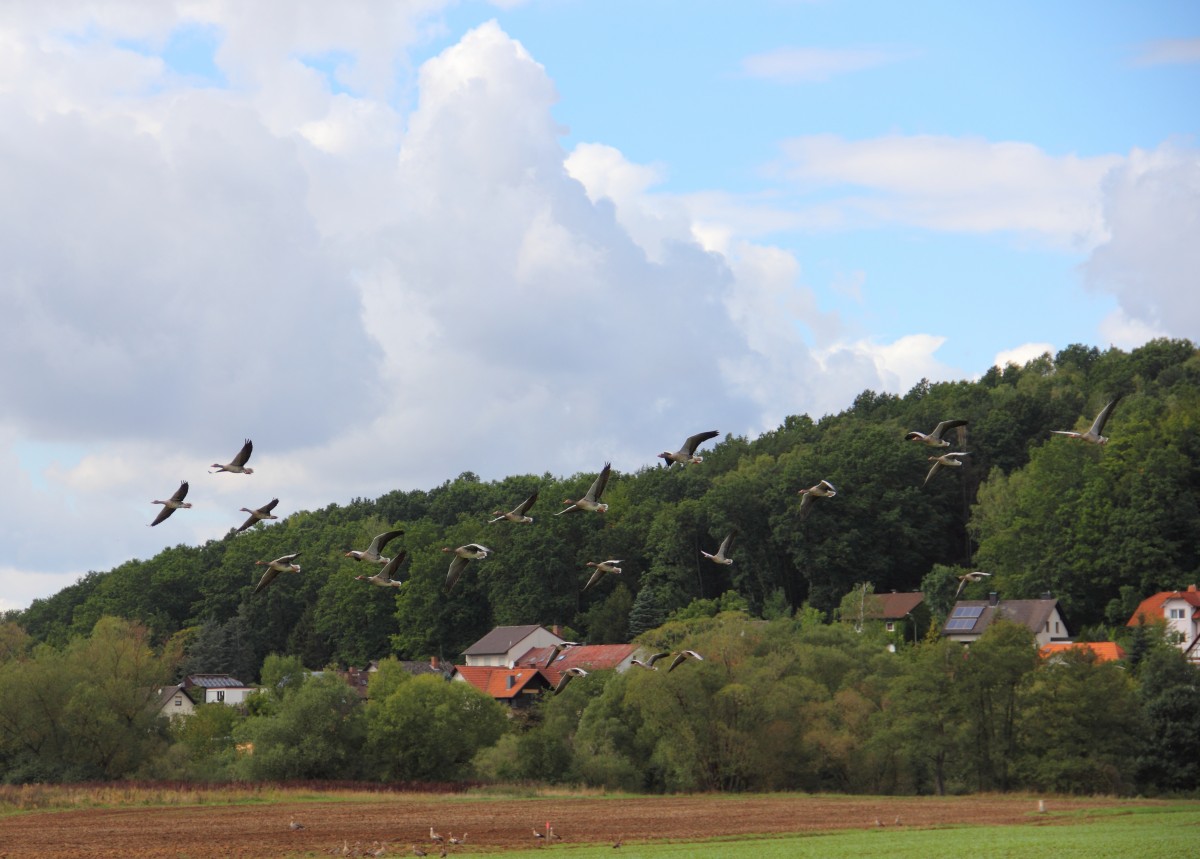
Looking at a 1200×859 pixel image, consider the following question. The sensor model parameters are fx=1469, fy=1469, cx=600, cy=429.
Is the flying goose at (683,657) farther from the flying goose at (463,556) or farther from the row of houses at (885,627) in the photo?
the row of houses at (885,627)

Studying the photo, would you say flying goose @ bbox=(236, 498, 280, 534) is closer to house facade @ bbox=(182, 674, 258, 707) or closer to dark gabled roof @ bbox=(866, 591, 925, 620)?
dark gabled roof @ bbox=(866, 591, 925, 620)

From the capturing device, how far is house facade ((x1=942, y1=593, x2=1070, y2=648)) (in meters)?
133

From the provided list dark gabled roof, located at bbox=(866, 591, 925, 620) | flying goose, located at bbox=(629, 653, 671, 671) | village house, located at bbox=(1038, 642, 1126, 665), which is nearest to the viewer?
flying goose, located at bbox=(629, 653, 671, 671)

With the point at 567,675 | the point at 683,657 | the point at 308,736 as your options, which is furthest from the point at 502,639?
the point at 683,657

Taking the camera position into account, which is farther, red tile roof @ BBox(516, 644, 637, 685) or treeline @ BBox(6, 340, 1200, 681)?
treeline @ BBox(6, 340, 1200, 681)

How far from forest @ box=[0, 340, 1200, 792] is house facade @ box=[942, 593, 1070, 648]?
2.28 m

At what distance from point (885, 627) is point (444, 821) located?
71.8m

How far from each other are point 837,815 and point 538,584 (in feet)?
313

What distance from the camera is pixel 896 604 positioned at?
142500 mm

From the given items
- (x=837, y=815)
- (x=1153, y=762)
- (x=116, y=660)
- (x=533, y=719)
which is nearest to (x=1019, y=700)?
(x=1153, y=762)

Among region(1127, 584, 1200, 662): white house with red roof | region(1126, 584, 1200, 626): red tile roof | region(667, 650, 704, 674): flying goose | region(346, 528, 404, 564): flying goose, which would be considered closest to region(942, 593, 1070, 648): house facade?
region(1126, 584, 1200, 626): red tile roof

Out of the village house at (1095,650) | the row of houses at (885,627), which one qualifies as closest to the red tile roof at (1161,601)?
the row of houses at (885,627)

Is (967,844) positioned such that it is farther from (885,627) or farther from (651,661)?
(885,627)

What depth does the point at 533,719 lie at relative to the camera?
349 feet
